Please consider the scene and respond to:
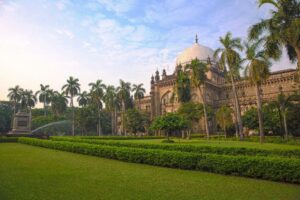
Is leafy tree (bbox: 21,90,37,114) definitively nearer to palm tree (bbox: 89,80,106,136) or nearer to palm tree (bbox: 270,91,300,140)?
palm tree (bbox: 89,80,106,136)

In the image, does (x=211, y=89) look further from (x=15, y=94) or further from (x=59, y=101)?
(x=15, y=94)

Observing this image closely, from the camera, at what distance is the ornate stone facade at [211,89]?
55375 millimetres

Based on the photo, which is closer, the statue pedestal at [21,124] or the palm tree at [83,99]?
the statue pedestal at [21,124]

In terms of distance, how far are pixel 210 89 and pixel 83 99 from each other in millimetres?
36039

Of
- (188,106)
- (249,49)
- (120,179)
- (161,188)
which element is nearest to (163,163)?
(120,179)

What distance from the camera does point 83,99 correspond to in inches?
2817

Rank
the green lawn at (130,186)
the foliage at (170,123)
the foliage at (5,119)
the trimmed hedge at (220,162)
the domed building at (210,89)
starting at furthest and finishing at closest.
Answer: the foliage at (5,119) < the domed building at (210,89) < the foliage at (170,123) < the trimmed hedge at (220,162) < the green lawn at (130,186)

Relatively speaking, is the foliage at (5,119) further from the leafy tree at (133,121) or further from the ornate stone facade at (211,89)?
the ornate stone facade at (211,89)

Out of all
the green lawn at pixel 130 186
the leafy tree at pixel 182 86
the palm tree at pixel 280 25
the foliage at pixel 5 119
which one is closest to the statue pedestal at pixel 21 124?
the foliage at pixel 5 119

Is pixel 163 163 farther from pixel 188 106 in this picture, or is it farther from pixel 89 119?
pixel 89 119

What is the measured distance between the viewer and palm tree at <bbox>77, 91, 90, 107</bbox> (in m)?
71.3

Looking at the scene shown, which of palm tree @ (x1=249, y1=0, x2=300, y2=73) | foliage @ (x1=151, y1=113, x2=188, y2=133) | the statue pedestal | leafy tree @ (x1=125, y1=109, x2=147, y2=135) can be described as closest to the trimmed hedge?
palm tree @ (x1=249, y1=0, x2=300, y2=73)

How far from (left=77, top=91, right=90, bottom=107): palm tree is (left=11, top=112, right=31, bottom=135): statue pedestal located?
2884 cm

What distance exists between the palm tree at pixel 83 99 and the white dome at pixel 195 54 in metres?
30.4
